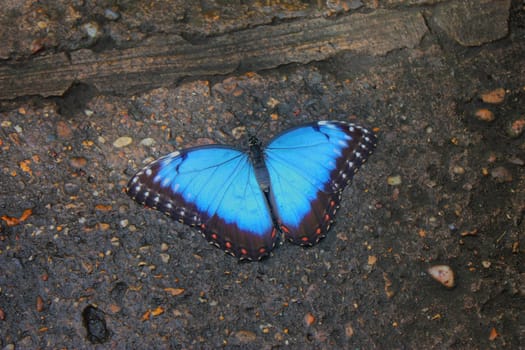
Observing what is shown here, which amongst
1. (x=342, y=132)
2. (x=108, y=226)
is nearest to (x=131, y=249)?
(x=108, y=226)

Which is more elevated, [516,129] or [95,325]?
[516,129]

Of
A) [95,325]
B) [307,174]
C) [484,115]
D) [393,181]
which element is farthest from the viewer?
[484,115]

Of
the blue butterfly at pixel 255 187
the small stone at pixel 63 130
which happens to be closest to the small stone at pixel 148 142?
the blue butterfly at pixel 255 187

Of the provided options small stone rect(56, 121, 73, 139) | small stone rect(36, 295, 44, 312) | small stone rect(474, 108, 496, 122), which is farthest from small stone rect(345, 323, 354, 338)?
small stone rect(56, 121, 73, 139)

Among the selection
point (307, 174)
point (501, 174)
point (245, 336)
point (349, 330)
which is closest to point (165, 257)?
point (245, 336)

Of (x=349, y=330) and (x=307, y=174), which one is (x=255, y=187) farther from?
(x=349, y=330)

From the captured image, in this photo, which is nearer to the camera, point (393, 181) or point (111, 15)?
point (393, 181)

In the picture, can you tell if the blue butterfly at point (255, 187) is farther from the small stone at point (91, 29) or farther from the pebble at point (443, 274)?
the small stone at point (91, 29)
